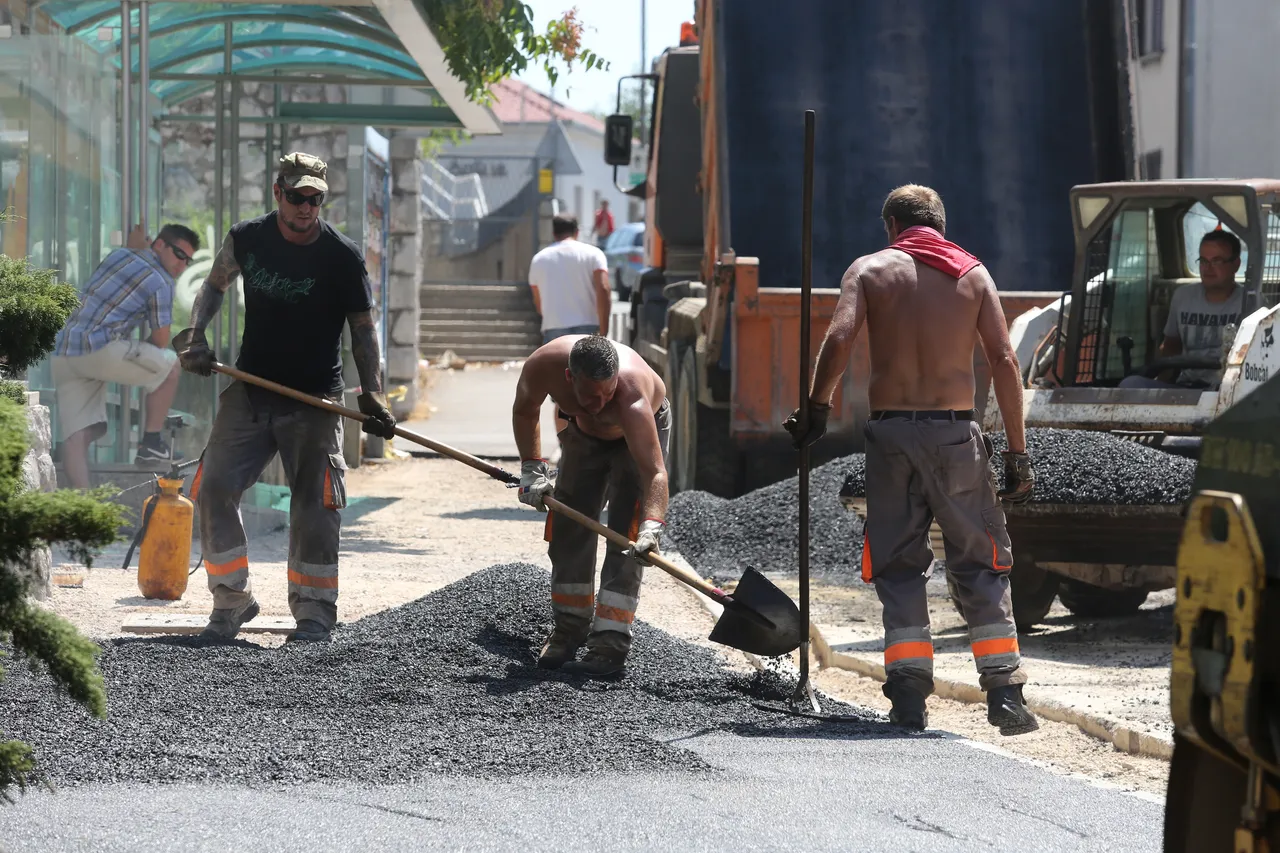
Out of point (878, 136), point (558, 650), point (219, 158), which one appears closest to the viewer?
point (558, 650)

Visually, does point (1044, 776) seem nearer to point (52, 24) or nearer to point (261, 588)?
point (261, 588)

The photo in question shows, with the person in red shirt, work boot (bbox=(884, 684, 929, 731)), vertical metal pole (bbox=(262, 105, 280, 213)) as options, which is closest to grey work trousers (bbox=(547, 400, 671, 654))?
work boot (bbox=(884, 684, 929, 731))

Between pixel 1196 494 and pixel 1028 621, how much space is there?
235 inches

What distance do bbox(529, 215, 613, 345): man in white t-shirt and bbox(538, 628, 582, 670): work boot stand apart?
197 inches

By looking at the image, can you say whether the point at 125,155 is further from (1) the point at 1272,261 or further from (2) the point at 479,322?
(2) the point at 479,322

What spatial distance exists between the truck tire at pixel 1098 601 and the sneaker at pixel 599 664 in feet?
10.6

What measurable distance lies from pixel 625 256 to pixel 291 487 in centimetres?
2619

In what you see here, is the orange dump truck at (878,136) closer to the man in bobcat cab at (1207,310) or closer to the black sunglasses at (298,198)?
the man in bobcat cab at (1207,310)

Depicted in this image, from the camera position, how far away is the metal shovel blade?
21.5ft

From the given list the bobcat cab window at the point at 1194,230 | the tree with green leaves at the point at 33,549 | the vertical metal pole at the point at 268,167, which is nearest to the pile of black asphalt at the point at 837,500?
the bobcat cab window at the point at 1194,230

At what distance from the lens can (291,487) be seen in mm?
7160

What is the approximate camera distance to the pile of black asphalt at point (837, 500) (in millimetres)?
7992

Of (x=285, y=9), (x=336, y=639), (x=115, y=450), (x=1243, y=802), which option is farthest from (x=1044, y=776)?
(x=285, y=9)

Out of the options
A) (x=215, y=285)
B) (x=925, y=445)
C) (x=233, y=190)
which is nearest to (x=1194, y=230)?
(x=925, y=445)
